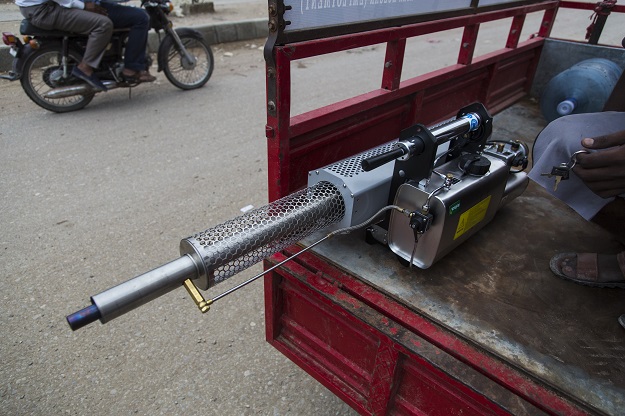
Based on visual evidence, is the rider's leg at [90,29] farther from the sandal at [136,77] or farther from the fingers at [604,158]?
the fingers at [604,158]

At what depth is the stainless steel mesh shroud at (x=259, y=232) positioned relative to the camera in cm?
108

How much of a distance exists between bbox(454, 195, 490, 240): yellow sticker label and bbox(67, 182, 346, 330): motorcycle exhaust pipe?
0.39 meters

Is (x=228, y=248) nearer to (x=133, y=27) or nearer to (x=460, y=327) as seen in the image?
(x=460, y=327)

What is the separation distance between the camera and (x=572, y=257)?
5.05ft

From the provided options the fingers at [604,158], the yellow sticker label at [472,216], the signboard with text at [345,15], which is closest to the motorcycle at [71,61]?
the signboard with text at [345,15]

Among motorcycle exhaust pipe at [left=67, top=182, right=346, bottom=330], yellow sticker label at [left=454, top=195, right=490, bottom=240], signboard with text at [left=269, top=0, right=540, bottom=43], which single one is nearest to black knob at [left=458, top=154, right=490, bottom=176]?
yellow sticker label at [left=454, top=195, right=490, bottom=240]

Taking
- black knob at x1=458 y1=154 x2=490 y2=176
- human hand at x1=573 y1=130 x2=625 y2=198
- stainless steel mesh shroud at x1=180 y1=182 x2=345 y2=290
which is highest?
human hand at x1=573 y1=130 x2=625 y2=198

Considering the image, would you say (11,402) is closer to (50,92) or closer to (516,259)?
(516,259)

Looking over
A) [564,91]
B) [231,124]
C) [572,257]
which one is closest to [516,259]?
[572,257]

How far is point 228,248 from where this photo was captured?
43.1 inches

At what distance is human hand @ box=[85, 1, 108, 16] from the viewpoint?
3.98 m

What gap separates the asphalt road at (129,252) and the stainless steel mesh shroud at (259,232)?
95cm

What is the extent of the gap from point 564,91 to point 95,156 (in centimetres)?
353

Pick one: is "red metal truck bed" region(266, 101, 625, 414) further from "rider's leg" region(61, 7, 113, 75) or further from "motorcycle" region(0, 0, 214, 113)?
"motorcycle" region(0, 0, 214, 113)
